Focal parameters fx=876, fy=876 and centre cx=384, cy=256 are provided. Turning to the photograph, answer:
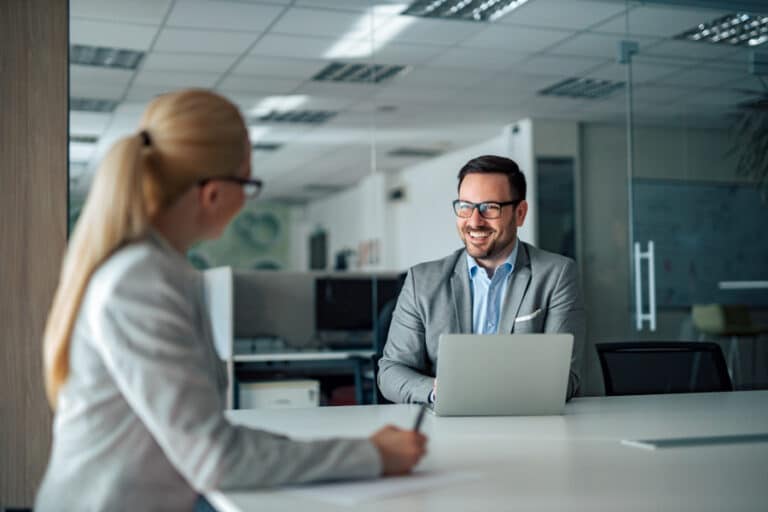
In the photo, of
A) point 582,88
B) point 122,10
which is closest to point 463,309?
point 122,10

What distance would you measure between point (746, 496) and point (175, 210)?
0.93m

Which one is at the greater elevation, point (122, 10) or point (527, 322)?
point (122, 10)

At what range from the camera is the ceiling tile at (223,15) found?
5266 mm

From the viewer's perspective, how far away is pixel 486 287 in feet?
8.61

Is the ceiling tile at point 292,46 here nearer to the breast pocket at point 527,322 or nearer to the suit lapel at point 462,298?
the suit lapel at point 462,298

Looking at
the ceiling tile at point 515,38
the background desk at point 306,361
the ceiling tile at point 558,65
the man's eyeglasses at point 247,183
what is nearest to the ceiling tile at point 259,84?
the ceiling tile at point 515,38

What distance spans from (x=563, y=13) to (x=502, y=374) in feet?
13.2

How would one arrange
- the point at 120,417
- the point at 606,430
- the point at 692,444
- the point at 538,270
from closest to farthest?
the point at 120,417 < the point at 692,444 < the point at 606,430 < the point at 538,270

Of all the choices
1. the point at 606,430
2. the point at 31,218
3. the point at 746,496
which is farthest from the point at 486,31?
the point at 746,496

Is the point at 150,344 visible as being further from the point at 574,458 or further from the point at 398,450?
the point at 574,458

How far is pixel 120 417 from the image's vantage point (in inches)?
45.3

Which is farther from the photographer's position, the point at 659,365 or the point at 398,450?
the point at 659,365

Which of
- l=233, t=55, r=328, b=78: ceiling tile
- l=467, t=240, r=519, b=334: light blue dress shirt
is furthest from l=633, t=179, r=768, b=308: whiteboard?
l=467, t=240, r=519, b=334: light blue dress shirt

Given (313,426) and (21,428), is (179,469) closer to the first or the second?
(313,426)
